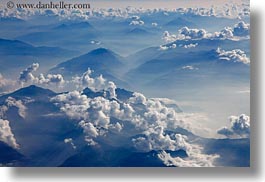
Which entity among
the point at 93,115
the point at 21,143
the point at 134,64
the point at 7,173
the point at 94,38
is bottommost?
the point at 7,173

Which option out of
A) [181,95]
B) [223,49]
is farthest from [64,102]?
[223,49]

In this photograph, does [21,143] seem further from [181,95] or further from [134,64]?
[181,95]

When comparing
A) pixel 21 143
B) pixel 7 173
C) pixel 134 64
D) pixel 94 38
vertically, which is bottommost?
pixel 7 173

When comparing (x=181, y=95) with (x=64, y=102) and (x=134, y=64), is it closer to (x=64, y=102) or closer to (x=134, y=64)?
(x=134, y=64)

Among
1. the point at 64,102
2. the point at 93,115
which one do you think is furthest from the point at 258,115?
the point at 64,102

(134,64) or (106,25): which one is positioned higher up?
(106,25)

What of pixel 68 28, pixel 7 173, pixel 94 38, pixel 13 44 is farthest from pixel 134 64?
pixel 7 173

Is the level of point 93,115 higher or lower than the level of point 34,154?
higher
